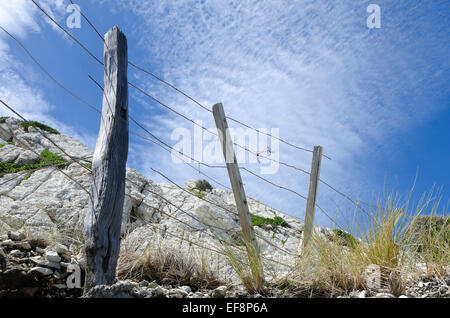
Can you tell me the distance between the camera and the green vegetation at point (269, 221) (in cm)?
941

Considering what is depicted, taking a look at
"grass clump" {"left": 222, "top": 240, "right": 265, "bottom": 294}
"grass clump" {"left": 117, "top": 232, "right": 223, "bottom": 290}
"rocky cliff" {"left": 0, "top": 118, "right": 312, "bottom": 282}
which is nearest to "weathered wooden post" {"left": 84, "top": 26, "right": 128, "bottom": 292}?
"grass clump" {"left": 117, "top": 232, "right": 223, "bottom": 290}

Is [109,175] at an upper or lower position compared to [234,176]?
lower

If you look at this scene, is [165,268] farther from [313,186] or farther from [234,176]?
[313,186]

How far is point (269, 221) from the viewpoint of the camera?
9.65 meters

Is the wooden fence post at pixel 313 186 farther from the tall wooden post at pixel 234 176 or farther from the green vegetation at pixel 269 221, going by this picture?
the green vegetation at pixel 269 221

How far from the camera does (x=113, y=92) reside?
11.6 ft

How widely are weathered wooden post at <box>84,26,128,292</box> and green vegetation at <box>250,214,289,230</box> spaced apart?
643cm

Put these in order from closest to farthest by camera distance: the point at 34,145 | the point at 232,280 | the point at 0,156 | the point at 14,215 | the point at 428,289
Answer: the point at 428,289
the point at 232,280
the point at 14,215
the point at 0,156
the point at 34,145

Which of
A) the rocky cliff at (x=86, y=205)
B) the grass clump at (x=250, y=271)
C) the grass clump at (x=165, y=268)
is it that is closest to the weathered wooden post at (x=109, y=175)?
the grass clump at (x=165, y=268)

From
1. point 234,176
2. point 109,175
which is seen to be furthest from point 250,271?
point 109,175

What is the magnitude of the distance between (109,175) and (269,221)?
697 centimetres
